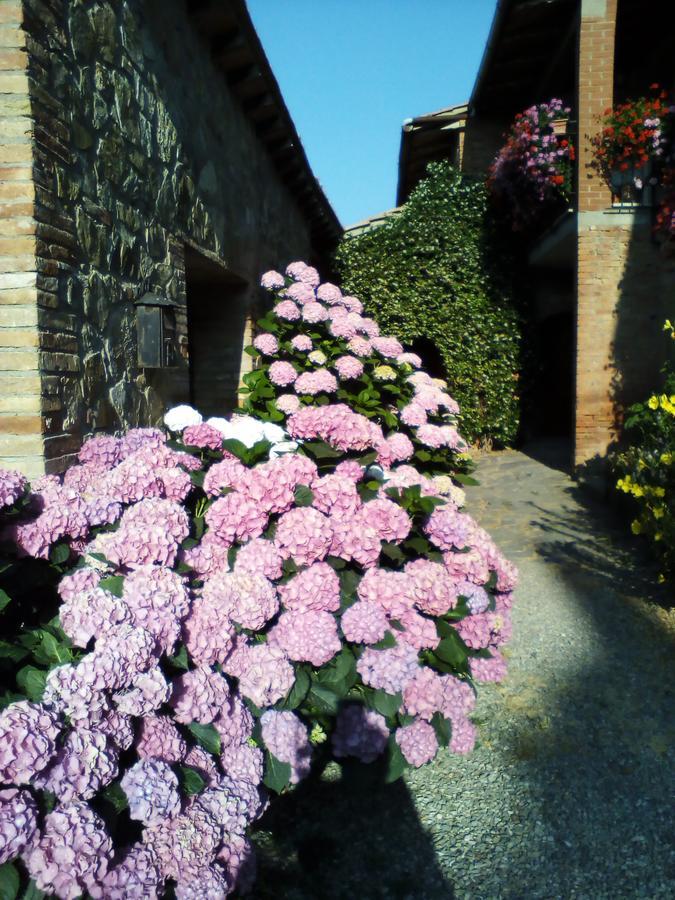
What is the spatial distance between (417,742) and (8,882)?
40.5 inches

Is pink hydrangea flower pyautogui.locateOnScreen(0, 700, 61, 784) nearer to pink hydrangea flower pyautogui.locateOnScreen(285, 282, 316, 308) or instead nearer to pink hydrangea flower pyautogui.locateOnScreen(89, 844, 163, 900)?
pink hydrangea flower pyautogui.locateOnScreen(89, 844, 163, 900)

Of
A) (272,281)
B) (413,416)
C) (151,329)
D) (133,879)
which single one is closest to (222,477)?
(133,879)

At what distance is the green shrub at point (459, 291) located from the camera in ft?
28.4

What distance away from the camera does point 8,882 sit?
110 cm

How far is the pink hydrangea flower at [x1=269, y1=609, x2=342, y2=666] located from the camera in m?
1.66

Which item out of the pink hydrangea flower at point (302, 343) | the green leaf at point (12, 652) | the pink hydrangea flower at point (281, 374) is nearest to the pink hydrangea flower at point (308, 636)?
the green leaf at point (12, 652)

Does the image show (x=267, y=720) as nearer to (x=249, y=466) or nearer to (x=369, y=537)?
(x=369, y=537)

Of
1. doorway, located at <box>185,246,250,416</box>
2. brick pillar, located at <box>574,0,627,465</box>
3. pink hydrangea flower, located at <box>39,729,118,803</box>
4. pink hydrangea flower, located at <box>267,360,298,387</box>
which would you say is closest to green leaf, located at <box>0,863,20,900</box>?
pink hydrangea flower, located at <box>39,729,118,803</box>

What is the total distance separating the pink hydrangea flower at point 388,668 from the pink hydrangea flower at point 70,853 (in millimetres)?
745

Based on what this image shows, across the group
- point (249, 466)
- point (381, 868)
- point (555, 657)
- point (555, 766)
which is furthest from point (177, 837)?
point (555, 657)

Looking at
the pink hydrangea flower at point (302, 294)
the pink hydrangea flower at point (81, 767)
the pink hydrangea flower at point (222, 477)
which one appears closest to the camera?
the pink hydrangea flower at point (81, 767)

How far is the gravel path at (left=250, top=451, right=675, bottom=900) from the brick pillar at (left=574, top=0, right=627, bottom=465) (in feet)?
11.6

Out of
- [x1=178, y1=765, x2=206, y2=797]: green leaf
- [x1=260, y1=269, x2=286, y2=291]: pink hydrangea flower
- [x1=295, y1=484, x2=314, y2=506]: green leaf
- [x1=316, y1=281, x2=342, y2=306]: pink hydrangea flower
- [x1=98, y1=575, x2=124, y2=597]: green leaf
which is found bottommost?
[x1=178, y1=765, x2=206, y2=797]: green leaf

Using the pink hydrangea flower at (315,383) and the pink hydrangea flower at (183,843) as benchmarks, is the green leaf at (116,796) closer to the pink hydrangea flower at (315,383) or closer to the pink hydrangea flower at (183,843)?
the pink hydrangea flower at (183,843)
